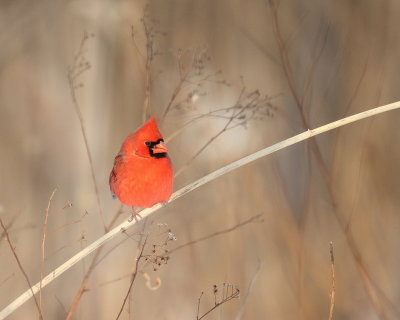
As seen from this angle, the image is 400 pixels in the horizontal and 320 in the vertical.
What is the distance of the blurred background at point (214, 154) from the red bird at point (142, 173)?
0.84 m

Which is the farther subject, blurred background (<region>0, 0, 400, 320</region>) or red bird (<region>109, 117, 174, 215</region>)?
blurred background (<region>0, 0, 400, 320</region>)

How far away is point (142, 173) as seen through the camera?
3.89ft

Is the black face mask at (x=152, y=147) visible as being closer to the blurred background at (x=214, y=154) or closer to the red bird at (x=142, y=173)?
the red bird at (x=142, y=173)

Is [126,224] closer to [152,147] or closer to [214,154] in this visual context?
[152,147]

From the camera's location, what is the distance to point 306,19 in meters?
2.62

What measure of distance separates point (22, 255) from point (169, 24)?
1152mm

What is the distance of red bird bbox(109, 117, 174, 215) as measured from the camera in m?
1.16

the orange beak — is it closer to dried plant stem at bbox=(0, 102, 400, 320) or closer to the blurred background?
dried plant stem at bbox=(0, 102, 400, 320)

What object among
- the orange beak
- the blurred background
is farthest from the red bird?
the blurred background

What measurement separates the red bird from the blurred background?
0.84 metres

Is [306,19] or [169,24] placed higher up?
[169,24]

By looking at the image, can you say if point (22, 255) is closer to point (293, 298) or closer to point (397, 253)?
point (293, 298)

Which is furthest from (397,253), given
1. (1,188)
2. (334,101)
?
(1,188)

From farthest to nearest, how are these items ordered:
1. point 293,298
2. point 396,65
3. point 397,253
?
point 396,65, point 397,253, point 293,298
